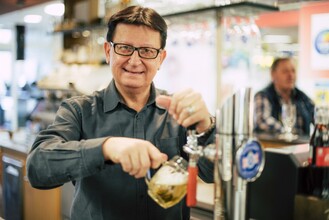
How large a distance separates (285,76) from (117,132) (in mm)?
3429

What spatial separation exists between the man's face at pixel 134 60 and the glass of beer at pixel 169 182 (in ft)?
1.36

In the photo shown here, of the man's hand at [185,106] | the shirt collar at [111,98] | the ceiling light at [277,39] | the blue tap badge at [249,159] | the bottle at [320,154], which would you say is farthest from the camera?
the ceiling light at [277,39]

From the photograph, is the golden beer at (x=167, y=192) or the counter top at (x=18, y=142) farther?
the counter top at (x=18, y=142)

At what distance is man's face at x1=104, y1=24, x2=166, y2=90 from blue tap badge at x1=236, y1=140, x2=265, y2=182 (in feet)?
1.73

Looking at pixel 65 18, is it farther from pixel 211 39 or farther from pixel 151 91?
pixel 151 91

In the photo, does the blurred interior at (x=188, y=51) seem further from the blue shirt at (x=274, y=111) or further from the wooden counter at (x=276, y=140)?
the wooden counter at (x=276, y=140)

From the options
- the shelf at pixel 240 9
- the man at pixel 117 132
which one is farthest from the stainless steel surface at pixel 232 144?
the shelf at pixel 240 9

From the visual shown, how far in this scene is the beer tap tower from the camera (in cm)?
79

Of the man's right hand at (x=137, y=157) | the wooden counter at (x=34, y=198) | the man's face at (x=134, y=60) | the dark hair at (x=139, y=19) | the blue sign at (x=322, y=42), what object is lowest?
the wooden counter at (x=34, y=198)

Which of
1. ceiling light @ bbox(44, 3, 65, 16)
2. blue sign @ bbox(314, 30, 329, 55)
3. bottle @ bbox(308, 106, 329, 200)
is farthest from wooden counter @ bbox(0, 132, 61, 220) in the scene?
ceiling light @ bbox(44, 3, 65, 16)

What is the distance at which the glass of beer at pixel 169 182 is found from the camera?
2.85 ft

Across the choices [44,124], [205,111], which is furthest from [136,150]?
[44,124]

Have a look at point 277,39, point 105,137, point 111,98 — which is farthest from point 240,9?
point 277,39

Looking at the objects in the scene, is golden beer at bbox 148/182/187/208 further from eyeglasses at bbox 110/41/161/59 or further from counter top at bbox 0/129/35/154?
counter top at bbox 0/129/35/154
